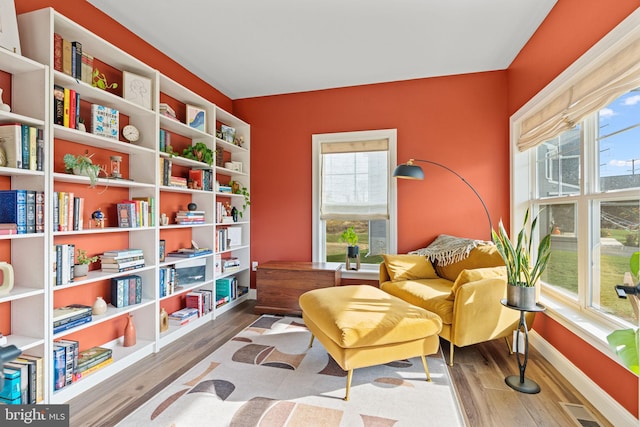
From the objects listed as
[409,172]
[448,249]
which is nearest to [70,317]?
[409,172]

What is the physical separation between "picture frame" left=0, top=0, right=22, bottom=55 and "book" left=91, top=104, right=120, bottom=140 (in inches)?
20.1

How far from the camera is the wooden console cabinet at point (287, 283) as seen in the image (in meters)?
3.43

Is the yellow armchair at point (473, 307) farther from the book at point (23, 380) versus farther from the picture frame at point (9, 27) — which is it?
the picture frame at point (9, 27)

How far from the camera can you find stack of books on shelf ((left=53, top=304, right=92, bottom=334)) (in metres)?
1.95

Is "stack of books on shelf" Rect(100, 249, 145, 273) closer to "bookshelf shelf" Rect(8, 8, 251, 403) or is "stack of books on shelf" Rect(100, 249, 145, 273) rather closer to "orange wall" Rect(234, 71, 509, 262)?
"bookshelf shelf" Rect(8, 8, 251, 403)

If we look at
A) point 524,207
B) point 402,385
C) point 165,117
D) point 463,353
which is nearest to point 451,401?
point 402,385

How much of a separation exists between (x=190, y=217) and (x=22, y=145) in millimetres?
1537

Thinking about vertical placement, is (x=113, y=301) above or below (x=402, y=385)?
above

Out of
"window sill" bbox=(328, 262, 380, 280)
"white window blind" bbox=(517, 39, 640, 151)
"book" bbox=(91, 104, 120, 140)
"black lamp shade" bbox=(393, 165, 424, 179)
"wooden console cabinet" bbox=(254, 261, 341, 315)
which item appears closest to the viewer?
"white window blind" bbox=(517, 39, 640, 151)

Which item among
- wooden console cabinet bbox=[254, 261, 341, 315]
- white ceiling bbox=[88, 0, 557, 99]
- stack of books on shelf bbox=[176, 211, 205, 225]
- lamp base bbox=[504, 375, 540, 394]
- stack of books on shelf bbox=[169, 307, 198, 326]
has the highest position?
white ceiling bbox=[88, 0, 557, 99]

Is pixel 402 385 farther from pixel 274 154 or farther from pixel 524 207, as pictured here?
pixel 274 154

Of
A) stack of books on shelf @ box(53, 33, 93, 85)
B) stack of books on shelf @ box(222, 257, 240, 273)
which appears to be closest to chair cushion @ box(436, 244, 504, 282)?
stack of books on shelf @ box(222, 257, 240, 273)

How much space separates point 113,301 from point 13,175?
3.60ft

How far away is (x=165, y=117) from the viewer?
2762 millimetres
